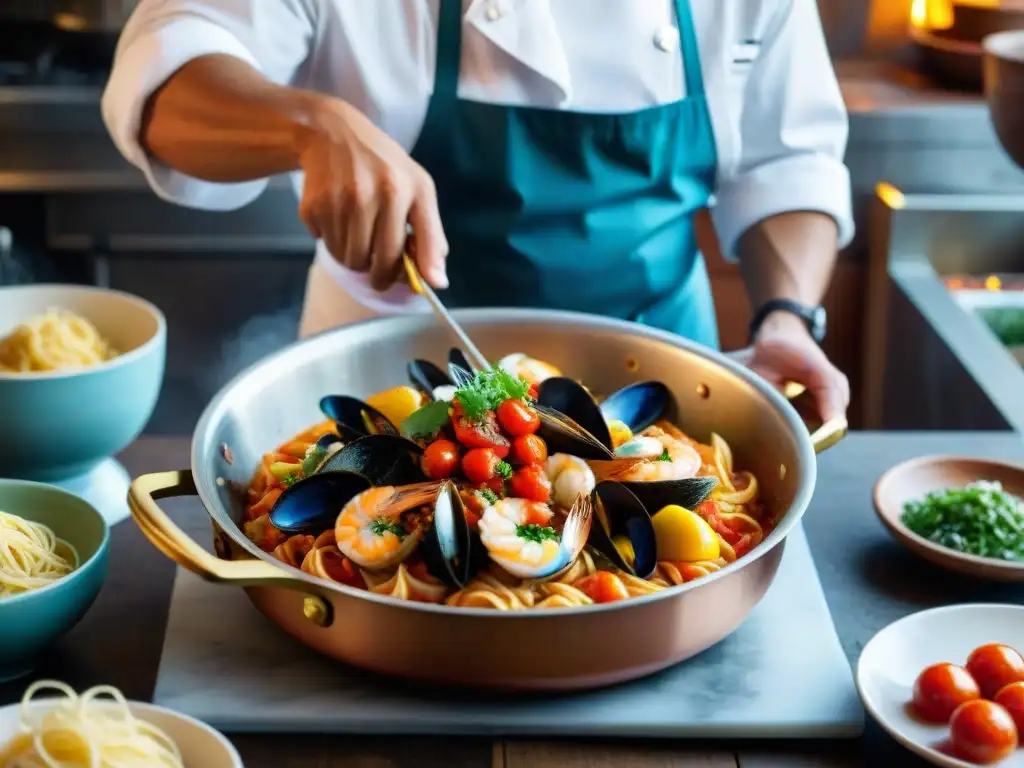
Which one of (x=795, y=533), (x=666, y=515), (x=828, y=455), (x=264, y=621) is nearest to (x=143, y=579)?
(x=264, y=621)

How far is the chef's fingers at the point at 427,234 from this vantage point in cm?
143

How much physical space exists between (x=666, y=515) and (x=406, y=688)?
12.8 inches

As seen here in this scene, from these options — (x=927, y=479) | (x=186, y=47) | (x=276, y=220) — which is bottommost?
(x=276, y=220)

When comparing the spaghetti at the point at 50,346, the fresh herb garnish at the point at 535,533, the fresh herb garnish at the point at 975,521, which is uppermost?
the spaghetti at the point at 50,346

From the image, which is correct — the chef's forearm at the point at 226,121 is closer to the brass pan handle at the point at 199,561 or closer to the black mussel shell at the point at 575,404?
the black mussel shell at the point at 575,404

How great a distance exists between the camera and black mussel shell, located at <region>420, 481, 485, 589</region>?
1220 mm

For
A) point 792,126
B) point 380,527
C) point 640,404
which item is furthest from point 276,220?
point 380,527

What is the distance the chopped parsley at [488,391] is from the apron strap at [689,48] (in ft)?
2.48

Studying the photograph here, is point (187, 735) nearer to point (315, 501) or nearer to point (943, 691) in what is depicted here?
point (315, 501)

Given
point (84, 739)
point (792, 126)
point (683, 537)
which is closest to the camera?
point (84, 739)

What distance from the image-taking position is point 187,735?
1.00 m

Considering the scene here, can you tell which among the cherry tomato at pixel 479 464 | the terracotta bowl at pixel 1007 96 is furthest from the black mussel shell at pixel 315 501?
the terracotta bowl at pixel 1007 96

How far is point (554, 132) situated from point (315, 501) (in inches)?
31.0

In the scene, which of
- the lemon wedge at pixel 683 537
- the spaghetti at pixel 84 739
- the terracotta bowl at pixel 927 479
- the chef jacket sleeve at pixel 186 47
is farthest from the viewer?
the chef jacket sleeve at pixel 186 47
